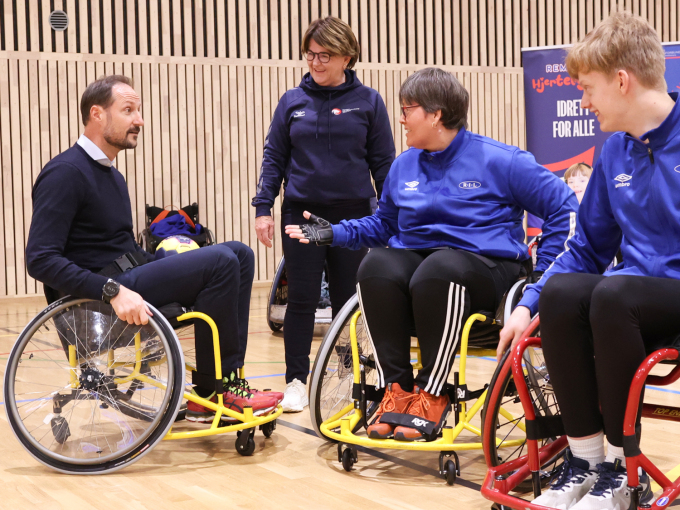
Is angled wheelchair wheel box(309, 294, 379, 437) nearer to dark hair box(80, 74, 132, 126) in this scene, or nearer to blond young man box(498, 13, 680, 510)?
blond young man box(498, 13, 680, 510)

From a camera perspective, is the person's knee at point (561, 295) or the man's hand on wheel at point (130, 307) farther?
the man's hand on wheel at point (130, 307)

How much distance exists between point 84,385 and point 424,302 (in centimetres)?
96

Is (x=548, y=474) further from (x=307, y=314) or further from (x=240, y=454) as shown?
(x=307, y=314)

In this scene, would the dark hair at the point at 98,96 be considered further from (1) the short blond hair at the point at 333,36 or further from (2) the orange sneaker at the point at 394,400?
(2) the orange sneaker at the point at 394,400

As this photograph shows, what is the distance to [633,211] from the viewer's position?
5.61 feet

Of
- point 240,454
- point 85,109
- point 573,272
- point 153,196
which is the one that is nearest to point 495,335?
point 573,272

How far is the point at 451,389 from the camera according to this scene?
226 centimetres

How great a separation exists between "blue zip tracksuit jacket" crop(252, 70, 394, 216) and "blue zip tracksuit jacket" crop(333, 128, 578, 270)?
657mm

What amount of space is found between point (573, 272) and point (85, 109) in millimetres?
1628

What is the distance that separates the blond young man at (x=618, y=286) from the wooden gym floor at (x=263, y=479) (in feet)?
1.43

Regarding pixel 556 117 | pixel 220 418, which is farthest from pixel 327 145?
pixel 556 117

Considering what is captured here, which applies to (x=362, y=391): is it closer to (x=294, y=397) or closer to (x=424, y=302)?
(x=424, y=302)

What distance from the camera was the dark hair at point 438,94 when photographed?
242cm

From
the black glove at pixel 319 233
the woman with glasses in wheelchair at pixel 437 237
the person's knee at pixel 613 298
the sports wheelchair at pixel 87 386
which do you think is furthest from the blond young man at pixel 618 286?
the sports wheelchair at pixel 87 386
